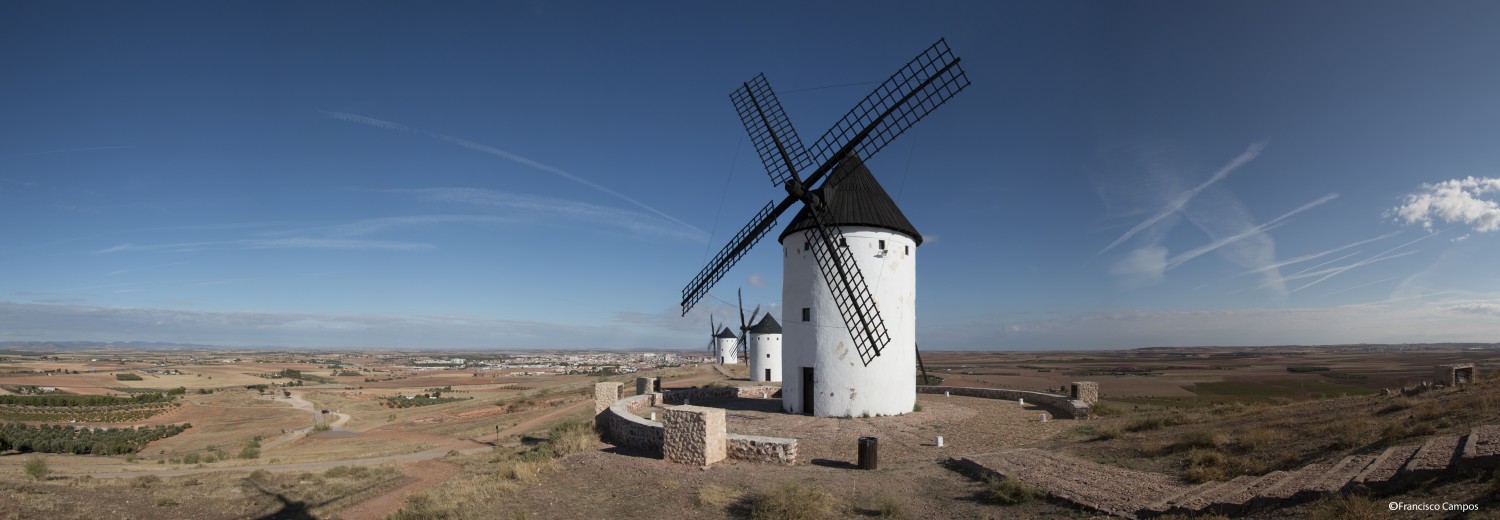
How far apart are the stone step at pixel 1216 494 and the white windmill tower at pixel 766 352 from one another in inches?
1036

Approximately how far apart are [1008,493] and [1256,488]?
281 cm

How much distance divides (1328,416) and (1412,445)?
5014 mm

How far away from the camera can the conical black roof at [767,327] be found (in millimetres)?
34781

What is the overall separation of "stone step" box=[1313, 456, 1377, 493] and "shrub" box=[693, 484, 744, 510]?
691 centimetres

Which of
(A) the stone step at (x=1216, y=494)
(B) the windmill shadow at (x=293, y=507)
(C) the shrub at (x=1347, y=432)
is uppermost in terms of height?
(C) the shrub at (x=1347, y=432)

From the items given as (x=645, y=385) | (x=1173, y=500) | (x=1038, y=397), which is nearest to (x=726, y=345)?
(x=645, y=385)

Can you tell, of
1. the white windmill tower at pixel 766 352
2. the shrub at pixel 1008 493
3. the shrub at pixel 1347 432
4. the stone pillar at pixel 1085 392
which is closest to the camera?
the shrub at pixel 1008 493

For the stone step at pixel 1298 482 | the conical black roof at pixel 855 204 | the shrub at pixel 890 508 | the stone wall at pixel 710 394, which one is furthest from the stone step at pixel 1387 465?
the stone wall at pixel 710 394

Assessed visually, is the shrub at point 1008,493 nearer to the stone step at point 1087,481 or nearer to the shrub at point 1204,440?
the stone step at point 1087,481

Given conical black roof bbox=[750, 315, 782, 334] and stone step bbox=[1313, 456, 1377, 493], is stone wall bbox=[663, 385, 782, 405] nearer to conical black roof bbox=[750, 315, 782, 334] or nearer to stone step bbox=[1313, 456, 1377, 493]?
conical black roof bbox=[750, 315, 782, 334]

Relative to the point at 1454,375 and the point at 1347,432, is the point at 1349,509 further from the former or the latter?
the point at 1454,375

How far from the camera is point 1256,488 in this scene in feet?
24.7

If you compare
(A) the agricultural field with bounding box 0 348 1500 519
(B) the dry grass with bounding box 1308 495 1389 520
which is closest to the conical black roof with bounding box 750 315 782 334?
(A) the agricultural field with bounding box 0 348 1500 519

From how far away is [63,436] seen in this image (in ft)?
82.9
